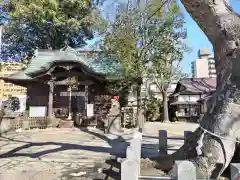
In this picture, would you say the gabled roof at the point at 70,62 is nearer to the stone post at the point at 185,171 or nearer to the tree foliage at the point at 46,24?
the tree foliage at the point at 46,24

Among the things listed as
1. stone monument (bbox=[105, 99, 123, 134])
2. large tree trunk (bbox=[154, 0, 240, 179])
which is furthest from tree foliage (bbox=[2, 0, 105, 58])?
large tree trunk (bbox=[154, 0, 240, 179])

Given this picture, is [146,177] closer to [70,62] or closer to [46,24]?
[70,62]

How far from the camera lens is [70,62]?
59.4 ft

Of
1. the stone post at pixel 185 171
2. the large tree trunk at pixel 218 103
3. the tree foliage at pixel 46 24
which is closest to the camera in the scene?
the stone post at pixel 185 171

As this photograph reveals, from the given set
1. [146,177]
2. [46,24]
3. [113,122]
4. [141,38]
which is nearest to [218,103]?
[146,177]

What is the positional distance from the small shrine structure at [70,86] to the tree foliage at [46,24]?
4.71m

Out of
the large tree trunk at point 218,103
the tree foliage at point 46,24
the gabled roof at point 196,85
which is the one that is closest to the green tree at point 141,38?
the tree foliage at point 46,24

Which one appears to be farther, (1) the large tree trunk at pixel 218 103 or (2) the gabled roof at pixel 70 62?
(2) the gabled roof at pixel 70 62

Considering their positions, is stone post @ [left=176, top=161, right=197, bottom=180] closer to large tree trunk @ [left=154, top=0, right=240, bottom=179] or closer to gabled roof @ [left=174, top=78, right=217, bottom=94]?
large tree trunk @ [left=154, top=0, right=240, bottom=179]

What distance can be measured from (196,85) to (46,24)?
790 inches

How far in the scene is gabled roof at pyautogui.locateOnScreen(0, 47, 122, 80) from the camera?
18047 mm

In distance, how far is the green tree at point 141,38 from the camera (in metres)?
18.8

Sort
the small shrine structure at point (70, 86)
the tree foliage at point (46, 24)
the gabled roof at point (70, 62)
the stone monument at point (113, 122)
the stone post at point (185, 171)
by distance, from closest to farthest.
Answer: the stone post at point (185, 171) < the stone monument at point (113, 122) < the gabled roof at point (70, 62) < the small shrine structure at point (70, 86) < the tree foliage at point (46, 24)

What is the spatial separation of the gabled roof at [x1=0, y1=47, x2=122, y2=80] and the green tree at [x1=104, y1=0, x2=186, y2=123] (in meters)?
1.00
